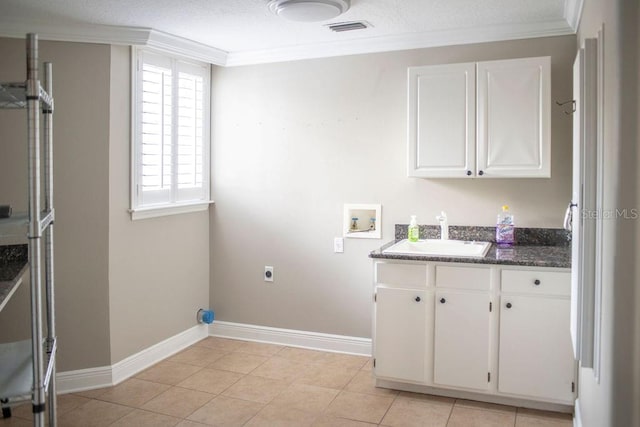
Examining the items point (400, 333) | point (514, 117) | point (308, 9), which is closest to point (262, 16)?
point (308, 9)

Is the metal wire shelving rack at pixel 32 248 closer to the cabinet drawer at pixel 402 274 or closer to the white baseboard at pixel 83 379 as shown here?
the white baseboard at pixel 83 379

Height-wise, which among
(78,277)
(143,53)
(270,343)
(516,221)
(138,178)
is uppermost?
(143,53)

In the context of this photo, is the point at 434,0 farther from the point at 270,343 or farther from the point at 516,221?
the point at 270,343

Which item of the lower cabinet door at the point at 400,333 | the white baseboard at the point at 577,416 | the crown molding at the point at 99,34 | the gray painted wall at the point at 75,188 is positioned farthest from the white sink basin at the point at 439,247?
the crown molding at the point at 99,34

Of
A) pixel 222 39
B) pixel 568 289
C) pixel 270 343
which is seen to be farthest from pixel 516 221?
pixel 222 39

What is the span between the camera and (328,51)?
4.18 m

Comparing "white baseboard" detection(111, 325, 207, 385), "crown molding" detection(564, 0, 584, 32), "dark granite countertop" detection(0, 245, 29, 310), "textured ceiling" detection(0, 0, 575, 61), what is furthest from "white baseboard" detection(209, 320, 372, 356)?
"crown molding" detection(564, 0, 584, 32)

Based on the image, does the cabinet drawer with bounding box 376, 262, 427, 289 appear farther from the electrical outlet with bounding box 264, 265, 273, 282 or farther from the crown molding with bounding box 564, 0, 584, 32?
the crown molding with bounding box 564, 0, 584, 32

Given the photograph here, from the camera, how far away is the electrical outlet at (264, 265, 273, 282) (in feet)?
14.7

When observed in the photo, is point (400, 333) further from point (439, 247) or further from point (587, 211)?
point (587, 211)

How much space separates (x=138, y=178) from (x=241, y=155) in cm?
94

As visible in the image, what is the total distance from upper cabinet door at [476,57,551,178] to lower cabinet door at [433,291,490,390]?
2.73 ft

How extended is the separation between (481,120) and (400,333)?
4.55 feet

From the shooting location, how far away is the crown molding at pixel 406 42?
3.64 meters
